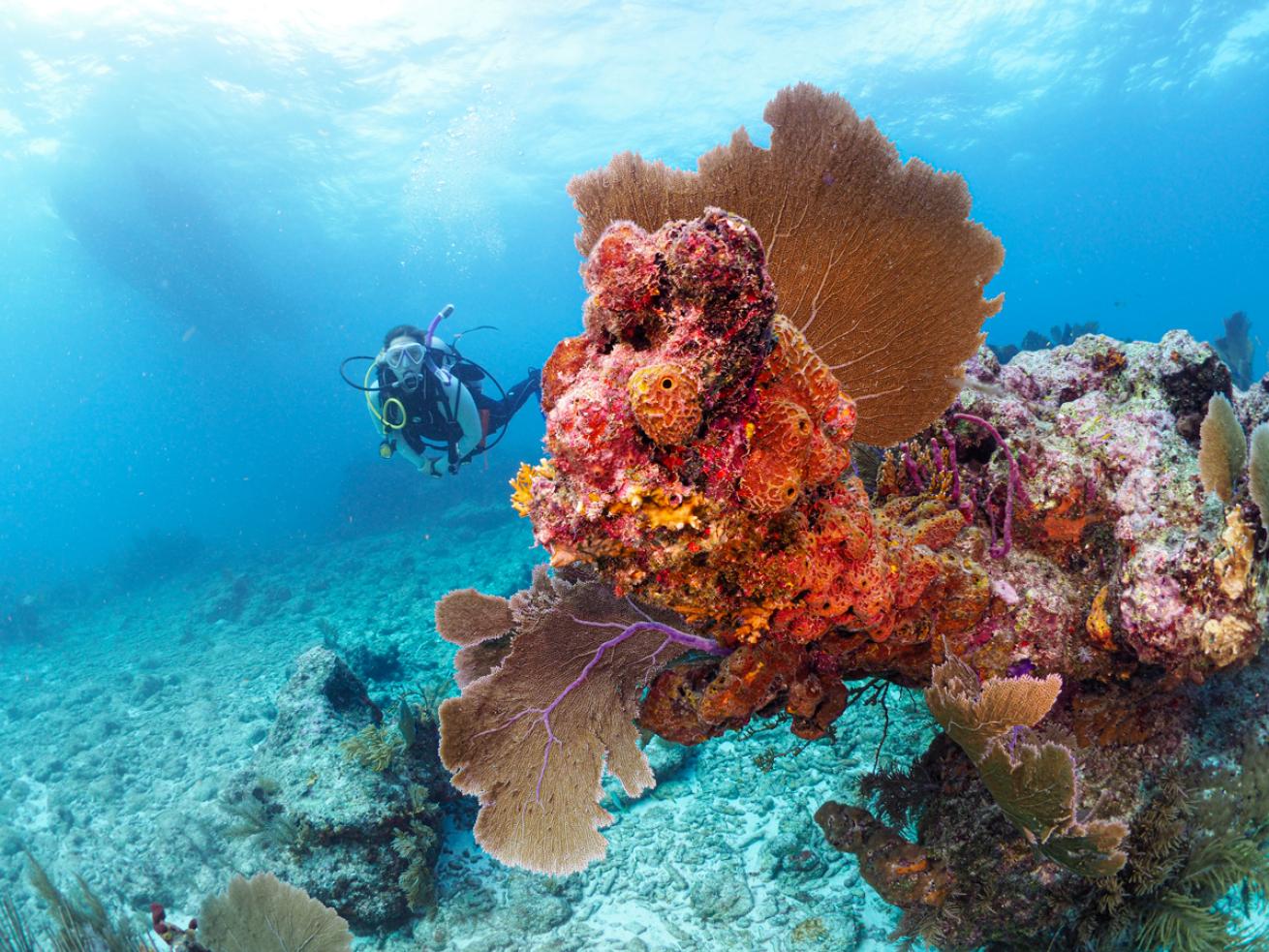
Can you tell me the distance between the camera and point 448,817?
6.16 metres

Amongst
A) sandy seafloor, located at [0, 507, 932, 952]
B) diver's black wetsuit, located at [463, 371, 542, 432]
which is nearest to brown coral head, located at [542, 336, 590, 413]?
sandy seafloor, located at [0, 507, 932, 952]

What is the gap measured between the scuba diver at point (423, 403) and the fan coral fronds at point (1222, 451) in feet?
24.0

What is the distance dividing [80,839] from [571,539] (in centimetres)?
1065

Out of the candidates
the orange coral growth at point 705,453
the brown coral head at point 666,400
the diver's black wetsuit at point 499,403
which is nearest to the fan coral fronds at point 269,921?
the orange coral growth at point 705,453

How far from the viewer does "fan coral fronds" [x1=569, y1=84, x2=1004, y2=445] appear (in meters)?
2.51

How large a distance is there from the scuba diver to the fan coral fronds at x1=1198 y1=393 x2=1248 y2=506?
731 centimetres

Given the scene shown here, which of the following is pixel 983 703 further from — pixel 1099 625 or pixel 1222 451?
pixel 1222 451

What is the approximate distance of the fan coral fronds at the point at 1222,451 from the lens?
2.49 meters

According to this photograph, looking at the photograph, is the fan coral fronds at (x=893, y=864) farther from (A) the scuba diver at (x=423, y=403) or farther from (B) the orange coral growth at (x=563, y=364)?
(A) the scuba diver at (x=423, y=403)

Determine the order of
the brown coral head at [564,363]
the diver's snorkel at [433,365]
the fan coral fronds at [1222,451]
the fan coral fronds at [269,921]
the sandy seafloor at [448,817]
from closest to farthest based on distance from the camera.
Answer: the brown coral head at [564,363], the fan coral fronds at [1222,451], the fan coral fronds at [269,921], the sandy seafloor at [448,817], the diver's snorkel at [433,365]

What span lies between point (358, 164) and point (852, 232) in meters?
40.8

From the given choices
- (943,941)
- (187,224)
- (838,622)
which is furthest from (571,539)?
(187,224)

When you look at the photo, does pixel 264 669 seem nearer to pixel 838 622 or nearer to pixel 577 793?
pixel 577 793

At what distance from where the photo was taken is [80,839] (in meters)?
8.06
